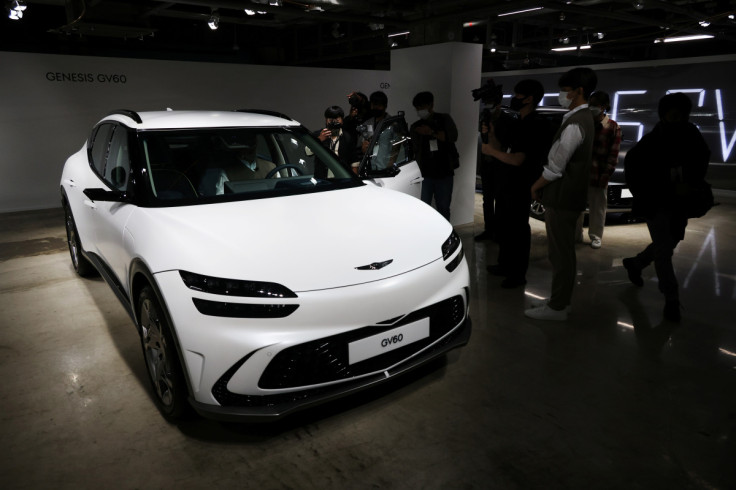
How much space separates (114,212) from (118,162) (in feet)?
1.50

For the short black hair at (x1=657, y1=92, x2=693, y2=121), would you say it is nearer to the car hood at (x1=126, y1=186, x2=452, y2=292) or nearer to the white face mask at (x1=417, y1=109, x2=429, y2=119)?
the car hood at (x1=126, y1=186, x2=452, y2=292)

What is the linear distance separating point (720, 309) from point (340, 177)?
3.01m

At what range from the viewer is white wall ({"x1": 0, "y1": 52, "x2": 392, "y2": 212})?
801cm

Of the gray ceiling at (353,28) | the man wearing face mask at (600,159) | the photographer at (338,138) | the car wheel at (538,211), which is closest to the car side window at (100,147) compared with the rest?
the photographer at (338,138)

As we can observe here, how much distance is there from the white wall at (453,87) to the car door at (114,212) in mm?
3936

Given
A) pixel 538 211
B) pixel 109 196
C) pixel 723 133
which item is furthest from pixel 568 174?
pixel 723 133

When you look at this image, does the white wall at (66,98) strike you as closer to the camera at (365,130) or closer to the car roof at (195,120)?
the camera at (365,130)

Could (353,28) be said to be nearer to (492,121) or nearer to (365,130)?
(365,130)

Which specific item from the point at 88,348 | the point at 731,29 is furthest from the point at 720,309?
the point at 731,29

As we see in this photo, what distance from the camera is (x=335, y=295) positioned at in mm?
2057

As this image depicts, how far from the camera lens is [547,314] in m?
3.61

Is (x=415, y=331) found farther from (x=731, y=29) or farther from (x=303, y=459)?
(x=731, y=29)

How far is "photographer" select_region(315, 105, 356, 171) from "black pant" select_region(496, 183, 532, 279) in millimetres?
1782

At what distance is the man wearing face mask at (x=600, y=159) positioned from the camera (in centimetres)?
516
